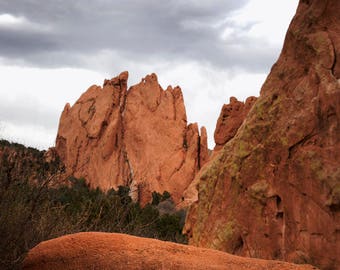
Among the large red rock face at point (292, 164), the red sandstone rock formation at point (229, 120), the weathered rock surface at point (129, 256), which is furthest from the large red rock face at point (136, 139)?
the weathered rock surface at point (129, 256)

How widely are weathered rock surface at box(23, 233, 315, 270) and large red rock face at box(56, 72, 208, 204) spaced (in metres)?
59.0

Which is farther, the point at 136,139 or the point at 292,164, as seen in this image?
the point at 136,139

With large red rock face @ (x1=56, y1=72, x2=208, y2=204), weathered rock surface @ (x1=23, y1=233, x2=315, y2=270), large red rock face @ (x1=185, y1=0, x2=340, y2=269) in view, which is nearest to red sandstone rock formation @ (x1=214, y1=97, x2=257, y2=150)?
large red rock face @ (x1=56, y1=72, x2=208, y2=204)

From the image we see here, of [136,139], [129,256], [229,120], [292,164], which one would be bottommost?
[129,256]

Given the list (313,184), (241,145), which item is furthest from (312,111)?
(241,145)

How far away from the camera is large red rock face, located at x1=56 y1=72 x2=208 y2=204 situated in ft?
231

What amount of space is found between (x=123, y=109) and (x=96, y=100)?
4.03 m

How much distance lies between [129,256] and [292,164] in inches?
195

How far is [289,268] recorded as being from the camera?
25.3ft

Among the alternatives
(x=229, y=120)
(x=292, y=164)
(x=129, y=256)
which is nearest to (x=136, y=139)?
(x=229, y=120)

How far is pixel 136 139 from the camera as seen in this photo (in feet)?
242

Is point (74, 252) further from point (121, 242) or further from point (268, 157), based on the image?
point (268, 157)

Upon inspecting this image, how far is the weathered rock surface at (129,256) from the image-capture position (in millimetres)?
7664

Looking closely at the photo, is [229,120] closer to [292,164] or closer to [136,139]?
[136,139]
